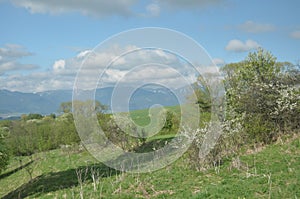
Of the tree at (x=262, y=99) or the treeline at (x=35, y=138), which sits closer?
the tree at (x=262, y=99)

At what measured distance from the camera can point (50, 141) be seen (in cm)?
4747

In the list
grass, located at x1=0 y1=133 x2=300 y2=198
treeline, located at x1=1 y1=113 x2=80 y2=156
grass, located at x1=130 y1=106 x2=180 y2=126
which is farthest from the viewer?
treeline, located at x1=1 y1=113 x2=80 y2=156

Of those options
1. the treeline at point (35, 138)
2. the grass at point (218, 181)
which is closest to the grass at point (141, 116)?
the grass at point (218, 181)

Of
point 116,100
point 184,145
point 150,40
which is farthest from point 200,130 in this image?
point 150,40

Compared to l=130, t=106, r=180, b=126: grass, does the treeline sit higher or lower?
lower

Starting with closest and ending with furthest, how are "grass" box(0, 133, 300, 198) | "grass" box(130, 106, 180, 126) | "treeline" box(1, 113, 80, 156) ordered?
"grass" box(0, 133, 300, 198), "grass" box(130, 106, 180, 126), "treeline" box(1, 113, 80, 156)

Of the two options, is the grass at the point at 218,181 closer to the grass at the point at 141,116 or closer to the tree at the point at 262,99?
the tree at the point at 262,99

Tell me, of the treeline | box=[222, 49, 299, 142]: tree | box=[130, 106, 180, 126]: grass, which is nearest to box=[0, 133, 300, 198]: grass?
box=[222, 49, 299, 142]: tree

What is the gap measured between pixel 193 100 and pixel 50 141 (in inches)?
1323

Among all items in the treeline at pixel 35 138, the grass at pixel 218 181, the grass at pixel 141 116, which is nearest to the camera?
the grass at pixel 218 181

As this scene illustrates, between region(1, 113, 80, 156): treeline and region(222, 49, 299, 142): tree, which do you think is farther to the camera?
region(1, 113, 80, 156): treeline

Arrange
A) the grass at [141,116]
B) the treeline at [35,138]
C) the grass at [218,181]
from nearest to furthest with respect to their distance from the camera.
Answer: the grass at [218,181] < the grass at [141,116] < the treeline at [35,138]

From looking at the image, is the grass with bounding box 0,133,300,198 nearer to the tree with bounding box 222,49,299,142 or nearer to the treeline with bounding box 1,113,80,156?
the tree with bounding box 222,49,299,142

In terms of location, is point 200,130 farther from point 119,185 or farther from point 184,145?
point 119,185
